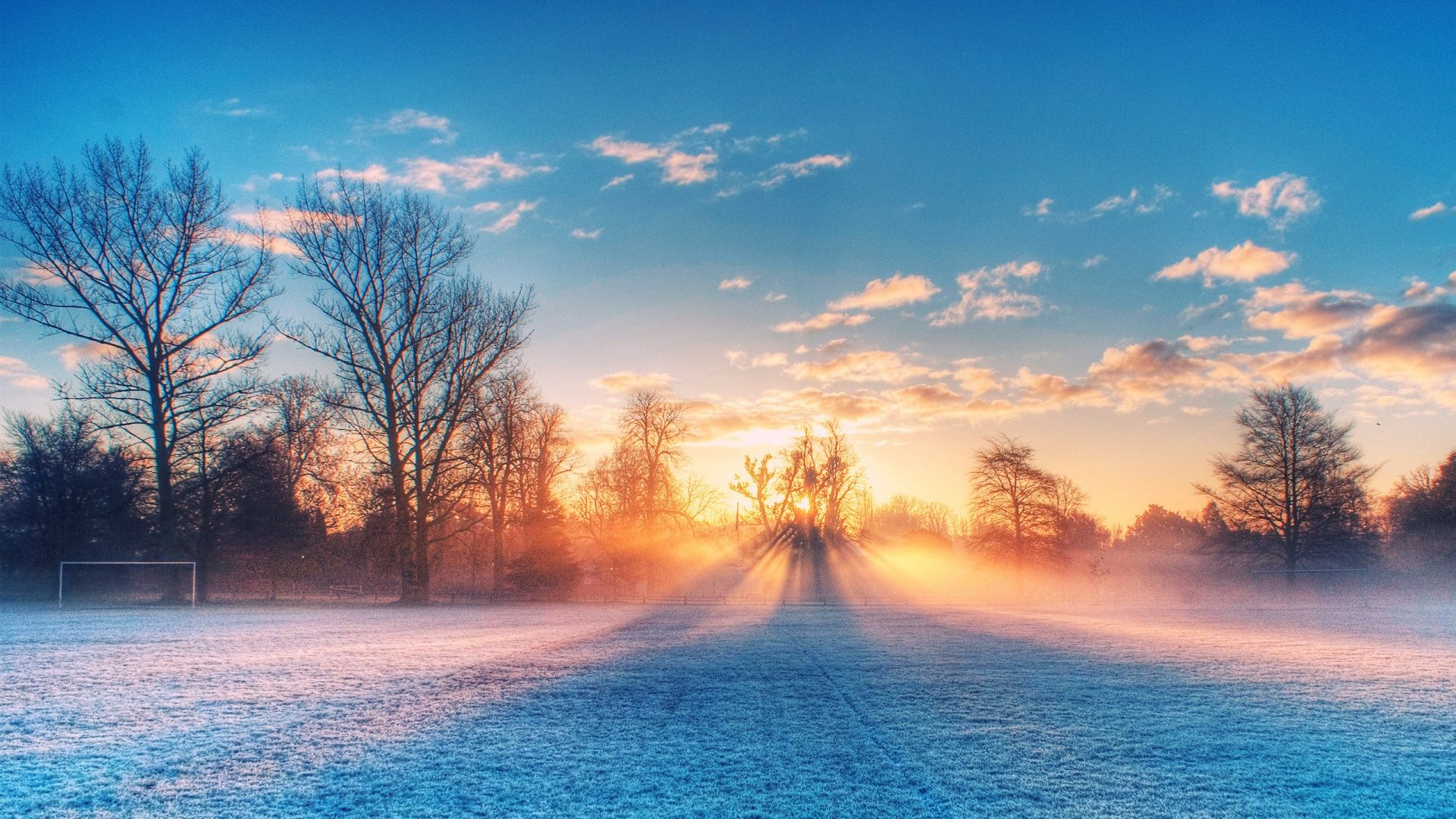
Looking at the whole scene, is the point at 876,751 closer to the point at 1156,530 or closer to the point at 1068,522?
the point at 1068,522

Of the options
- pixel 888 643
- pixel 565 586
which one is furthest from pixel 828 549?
pixel 888 643

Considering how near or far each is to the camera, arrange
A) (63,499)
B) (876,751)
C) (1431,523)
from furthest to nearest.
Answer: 1. (1431,523)
2. (63,499)
3. (876,751)

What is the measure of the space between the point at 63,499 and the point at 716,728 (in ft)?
128

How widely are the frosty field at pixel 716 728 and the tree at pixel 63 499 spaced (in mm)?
22372

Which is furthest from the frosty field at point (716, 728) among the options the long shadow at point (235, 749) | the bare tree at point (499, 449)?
the bare tree at point (499, 449)

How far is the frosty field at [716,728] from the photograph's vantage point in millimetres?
5734

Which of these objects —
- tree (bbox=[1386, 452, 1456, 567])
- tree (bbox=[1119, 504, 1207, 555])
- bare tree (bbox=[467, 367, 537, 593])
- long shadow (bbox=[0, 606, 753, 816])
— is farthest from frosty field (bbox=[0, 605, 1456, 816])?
tree (bbox=[1119, 504, 1207, 555])

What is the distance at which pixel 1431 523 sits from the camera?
4172 centimetres

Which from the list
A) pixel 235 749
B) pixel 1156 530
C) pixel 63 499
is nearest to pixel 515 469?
pixel 63 499

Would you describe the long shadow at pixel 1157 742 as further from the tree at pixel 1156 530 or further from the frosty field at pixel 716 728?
the tree at pixel 1156 530

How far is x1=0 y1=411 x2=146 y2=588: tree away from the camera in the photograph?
108 ft

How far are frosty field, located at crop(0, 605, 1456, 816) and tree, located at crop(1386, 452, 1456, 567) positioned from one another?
3412 centimetres

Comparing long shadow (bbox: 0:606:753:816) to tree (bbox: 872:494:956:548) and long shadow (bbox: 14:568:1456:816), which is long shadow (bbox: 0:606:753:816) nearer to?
long shadow (bbox: 14:568:1456:816)

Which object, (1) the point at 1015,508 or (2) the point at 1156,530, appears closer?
(1) the point at 1015,508
